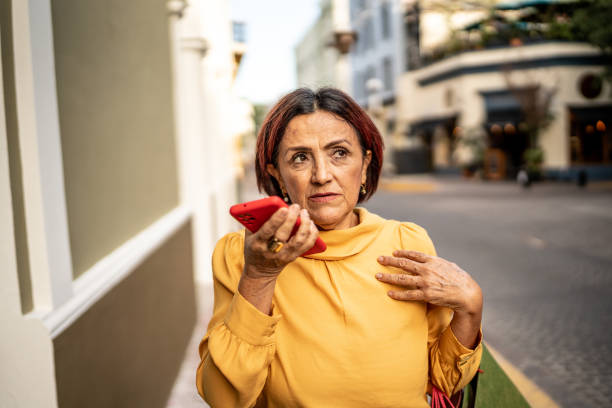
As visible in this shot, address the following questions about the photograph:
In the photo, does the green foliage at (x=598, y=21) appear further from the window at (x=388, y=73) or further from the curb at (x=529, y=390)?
the window at (x=388, y=73)

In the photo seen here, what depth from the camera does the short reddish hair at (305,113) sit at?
1.54m

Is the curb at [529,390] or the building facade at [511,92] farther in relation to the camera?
the building facade at [511,92]

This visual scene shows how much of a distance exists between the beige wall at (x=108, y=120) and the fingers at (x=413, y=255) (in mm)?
1251

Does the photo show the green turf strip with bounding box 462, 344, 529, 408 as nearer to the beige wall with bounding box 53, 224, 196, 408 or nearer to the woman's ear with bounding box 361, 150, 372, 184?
the woman's ear with bounding box 361, 150, 372, 184

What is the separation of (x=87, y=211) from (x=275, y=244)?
1239 millimetres

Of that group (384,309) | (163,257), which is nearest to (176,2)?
(163,257)

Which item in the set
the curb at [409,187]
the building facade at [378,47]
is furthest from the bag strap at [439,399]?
the building facade at [378,47]

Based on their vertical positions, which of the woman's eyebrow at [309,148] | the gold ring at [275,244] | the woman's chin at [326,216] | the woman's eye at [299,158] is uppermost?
the woman's eyebrow at [309,148]

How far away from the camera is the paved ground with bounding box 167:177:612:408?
3.82 metres

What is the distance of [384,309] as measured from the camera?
1.49m

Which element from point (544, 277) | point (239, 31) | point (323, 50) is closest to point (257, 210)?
point (544, 277)

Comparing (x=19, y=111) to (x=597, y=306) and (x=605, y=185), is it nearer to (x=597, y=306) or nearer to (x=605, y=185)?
(x=597, y=306)

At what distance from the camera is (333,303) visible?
1461 millimetres

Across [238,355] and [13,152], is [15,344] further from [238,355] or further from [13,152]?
[238,355]
